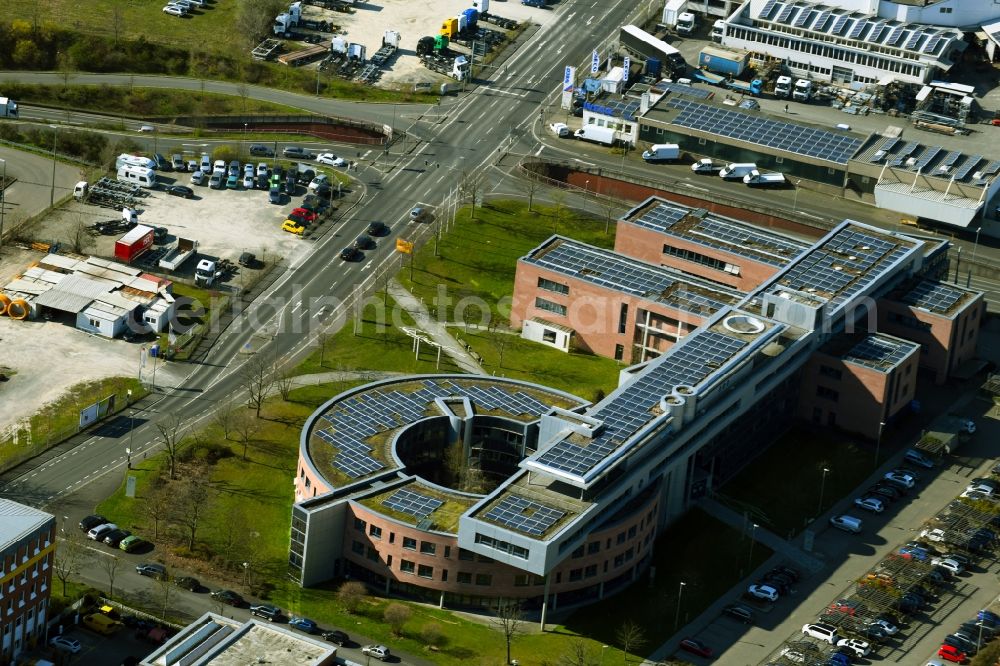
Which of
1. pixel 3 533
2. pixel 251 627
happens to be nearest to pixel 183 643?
pixel 251 627

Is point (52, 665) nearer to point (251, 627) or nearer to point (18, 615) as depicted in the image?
point (18, 615)

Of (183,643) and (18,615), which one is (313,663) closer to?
(183,643)

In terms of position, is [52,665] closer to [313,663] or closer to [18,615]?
[18,615]

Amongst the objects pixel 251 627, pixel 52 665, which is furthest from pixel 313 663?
pixel 52 665

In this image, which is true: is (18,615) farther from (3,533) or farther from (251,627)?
(251,627)

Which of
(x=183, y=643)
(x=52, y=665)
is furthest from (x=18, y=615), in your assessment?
(x=183, y=643)

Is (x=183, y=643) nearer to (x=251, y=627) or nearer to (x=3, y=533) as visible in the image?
(x=251, y=627)
